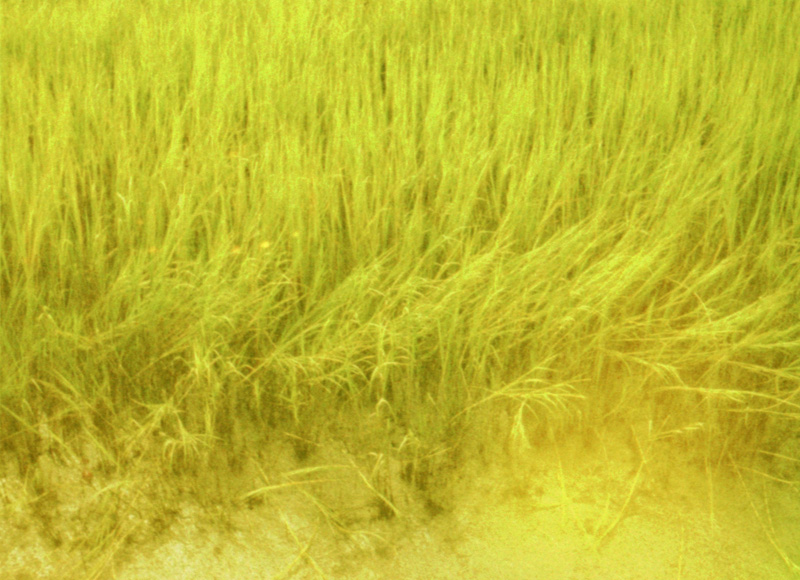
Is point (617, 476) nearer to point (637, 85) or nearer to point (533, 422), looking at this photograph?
point (533, 422)

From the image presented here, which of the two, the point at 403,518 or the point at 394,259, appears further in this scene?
the point at 394,259

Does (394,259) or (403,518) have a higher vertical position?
(394,259)

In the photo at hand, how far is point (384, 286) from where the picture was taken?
1.28m

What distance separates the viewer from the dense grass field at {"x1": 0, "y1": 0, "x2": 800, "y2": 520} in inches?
46.1

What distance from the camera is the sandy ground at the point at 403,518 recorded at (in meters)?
1.09

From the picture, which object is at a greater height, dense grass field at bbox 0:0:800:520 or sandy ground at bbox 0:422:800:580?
dense grass field at bbox 0:0:800:520

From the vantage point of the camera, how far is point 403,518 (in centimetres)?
114

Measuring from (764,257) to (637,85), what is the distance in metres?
0.56

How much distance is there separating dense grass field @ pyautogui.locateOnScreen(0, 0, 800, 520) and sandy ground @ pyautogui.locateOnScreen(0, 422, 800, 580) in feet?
0.12

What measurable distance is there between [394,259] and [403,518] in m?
0.40

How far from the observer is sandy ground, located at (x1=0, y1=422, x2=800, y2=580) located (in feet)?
3.59

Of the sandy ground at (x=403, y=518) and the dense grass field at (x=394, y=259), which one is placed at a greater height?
the dense grass field at (x=394, y=259)

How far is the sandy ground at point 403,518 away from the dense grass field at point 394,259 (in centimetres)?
4

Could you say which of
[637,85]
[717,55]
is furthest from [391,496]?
[717,55]
